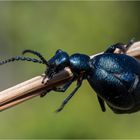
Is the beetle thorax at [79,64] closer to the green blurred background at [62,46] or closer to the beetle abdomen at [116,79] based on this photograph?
the beetle abdomen at [116,79]

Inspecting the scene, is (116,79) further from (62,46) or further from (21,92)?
(62,46)


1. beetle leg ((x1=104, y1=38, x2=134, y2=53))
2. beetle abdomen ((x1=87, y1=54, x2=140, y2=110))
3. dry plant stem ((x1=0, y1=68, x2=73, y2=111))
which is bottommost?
beetle abdomen ((x1=87, y1=54, x2=140, y2=110))

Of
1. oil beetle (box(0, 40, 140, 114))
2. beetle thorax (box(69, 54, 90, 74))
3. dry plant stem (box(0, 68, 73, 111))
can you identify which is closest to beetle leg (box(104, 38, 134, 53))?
oil beetle (box(0, 40, 140, 114))

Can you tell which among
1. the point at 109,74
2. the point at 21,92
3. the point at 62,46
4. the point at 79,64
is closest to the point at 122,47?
the point at 109,74

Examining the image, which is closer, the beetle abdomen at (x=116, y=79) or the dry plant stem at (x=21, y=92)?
the dry plant stem at (x=21, y=92)

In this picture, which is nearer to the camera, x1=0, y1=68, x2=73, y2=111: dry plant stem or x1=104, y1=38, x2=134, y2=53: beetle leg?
x1=0, y1=68, x2=73, y2=111: dry plant stem

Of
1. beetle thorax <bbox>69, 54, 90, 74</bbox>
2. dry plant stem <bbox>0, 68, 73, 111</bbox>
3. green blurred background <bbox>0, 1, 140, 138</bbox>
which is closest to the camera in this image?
dry plant stem <bbox>0, 68, 73, 111</bbox>

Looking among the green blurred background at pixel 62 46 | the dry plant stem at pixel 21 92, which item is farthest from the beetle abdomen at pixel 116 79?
the green blurred background at pixel 62 46

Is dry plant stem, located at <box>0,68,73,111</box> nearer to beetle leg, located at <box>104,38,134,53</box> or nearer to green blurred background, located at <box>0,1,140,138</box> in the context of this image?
beetle leg, located at <box>104,38,134,53</box>
